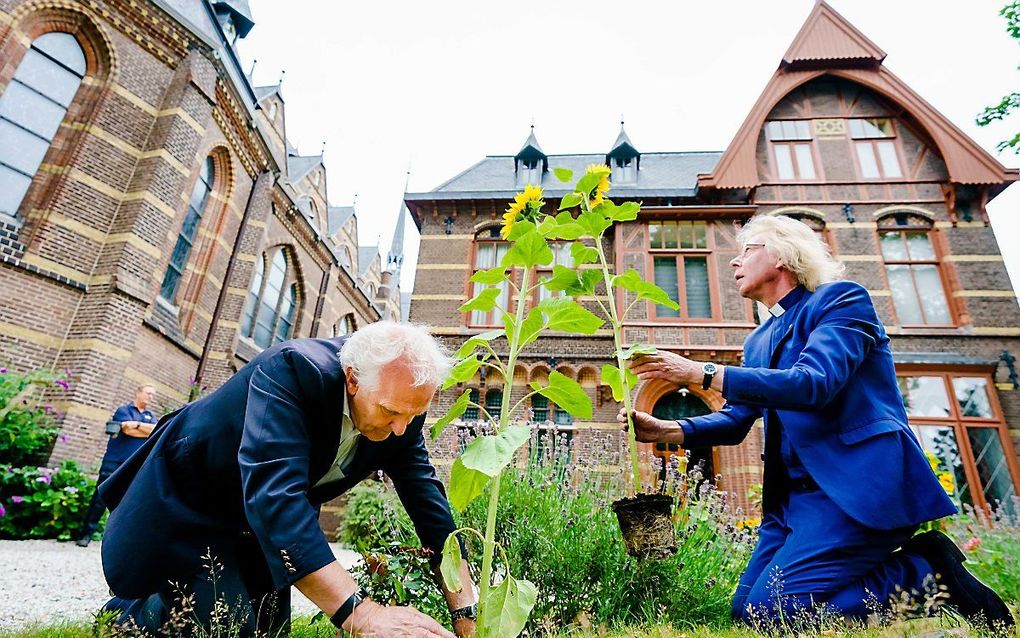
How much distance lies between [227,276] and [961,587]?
44.9 ft

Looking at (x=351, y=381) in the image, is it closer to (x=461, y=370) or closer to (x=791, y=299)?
(x=461, y=370)

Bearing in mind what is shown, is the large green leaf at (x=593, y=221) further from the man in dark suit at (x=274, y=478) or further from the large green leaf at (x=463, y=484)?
the large green leaf at (x=463, y=484)

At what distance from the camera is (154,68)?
33.4 feet

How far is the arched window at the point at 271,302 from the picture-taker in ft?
48.3

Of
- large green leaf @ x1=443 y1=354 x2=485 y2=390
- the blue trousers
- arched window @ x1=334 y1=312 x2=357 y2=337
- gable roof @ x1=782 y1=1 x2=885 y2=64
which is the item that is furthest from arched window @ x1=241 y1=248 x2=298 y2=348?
gable roof @ x1=782 y1=1 x2=885 y2=64

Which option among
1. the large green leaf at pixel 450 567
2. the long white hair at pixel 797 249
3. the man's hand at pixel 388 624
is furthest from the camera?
the long white hair at pixel 797 249

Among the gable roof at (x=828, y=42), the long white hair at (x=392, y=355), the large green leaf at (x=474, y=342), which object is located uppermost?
the gable roof at (x=828, y=42)

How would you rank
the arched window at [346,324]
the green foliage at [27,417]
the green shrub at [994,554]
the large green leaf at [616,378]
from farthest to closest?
the arched window at [346,324] → the green foliage at [27,417] → the green shrub at [994,554] → the large green leaf at [616,378]

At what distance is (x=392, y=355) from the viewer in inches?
67.4

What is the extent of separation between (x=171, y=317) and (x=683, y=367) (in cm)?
1147

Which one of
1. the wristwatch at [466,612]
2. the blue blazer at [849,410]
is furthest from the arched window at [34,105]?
the blue blazer at [849,410]

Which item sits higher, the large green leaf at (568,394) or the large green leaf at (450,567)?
the large green leaf at (568,394)

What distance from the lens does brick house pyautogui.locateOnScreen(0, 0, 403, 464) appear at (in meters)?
8.22

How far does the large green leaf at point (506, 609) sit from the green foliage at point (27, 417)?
8.68m
